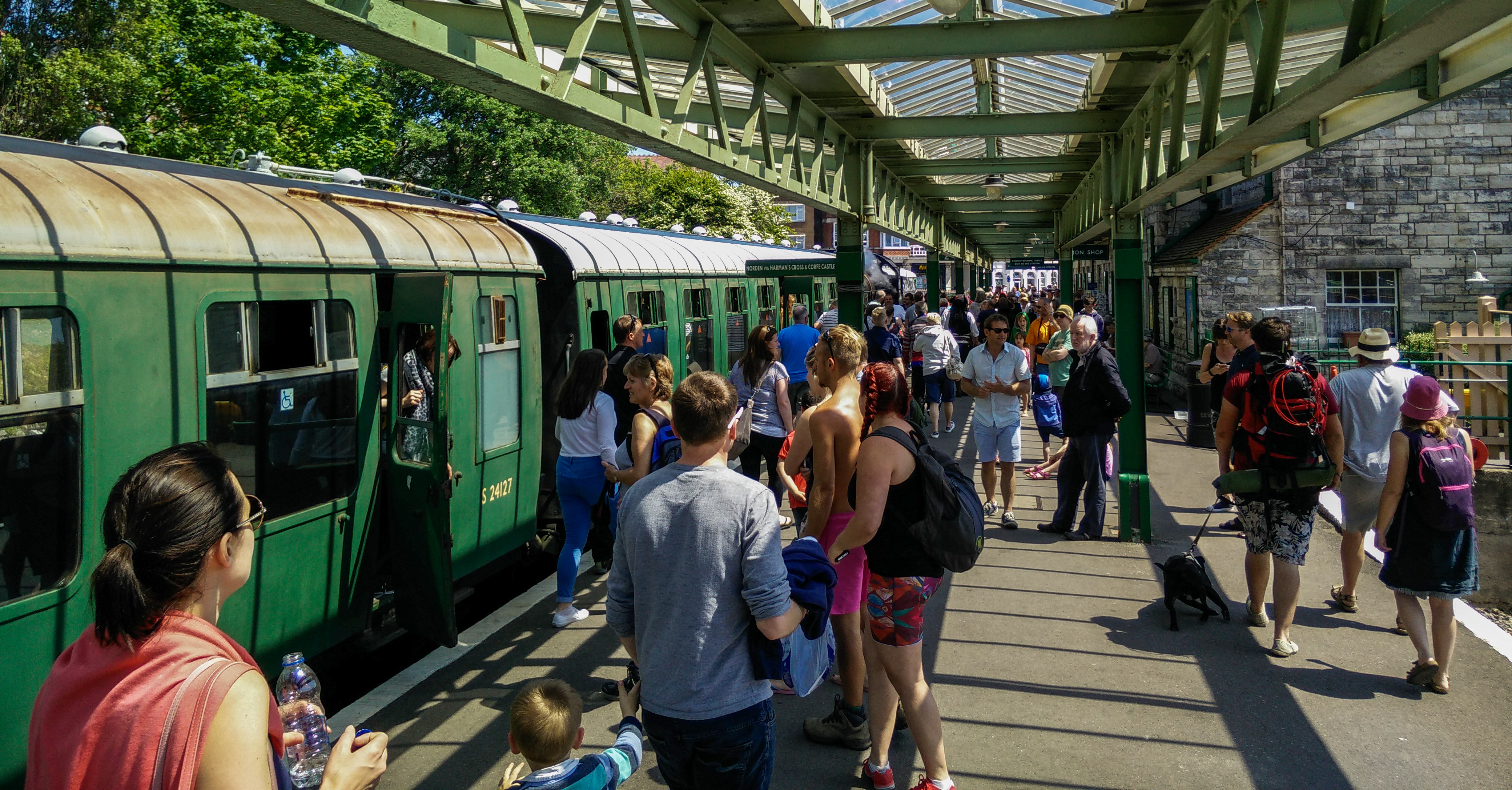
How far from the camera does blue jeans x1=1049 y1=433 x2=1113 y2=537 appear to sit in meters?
8.42

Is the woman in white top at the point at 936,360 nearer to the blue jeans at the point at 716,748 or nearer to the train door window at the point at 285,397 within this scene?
the train door window at the point at 285,397

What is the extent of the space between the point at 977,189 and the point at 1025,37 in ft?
37.4

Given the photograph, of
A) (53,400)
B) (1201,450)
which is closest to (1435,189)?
(1201,450)

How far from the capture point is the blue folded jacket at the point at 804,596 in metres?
3.04

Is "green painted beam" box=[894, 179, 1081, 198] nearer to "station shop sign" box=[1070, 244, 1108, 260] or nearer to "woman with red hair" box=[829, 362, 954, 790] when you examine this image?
"station shop sign" box=[1070, 244, 1108, 260]

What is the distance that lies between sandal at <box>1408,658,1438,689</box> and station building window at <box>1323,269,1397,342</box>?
606 inches

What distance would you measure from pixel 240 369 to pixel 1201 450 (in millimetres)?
11726

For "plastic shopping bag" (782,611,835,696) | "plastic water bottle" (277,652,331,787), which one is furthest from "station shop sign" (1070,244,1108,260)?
"plastic water bottle" (277,652,331,787)

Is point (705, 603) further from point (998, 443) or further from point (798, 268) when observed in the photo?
point (798, 268)

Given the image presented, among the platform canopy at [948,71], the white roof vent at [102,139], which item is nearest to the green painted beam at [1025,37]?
the platform canopy at [948,71]

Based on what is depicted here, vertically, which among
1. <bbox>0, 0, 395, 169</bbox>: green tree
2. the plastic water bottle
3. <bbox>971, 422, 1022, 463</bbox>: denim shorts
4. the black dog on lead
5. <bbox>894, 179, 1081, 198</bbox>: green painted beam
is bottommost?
the black dog on lead

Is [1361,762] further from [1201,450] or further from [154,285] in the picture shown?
[1201,450]

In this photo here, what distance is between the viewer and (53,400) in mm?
3773

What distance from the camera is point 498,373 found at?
724 cm
